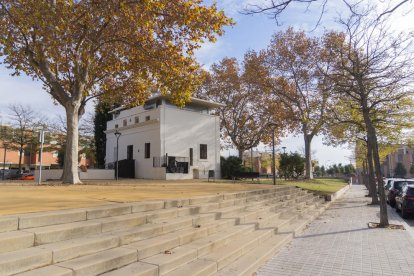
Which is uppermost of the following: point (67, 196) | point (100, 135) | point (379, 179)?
point (100, 135)

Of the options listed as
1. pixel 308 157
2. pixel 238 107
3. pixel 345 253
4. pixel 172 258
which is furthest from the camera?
pixel 238 107

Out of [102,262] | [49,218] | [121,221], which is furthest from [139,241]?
[49,218]

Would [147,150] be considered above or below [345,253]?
above

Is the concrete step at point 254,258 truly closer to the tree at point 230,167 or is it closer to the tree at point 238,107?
the tree at point 230,167

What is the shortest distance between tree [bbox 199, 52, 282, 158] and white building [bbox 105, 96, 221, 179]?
6446mm

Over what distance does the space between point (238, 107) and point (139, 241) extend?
35142 mm

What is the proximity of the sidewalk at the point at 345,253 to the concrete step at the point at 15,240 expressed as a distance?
3962 mm

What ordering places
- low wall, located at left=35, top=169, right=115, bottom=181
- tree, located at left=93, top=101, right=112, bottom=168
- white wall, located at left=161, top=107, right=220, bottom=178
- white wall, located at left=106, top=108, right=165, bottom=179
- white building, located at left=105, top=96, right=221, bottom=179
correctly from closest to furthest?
low wall, located at left=35, top=169, right=115, bottom=181
white building, located at left=105, top=96, right=221, bottom=179
white wall, located at left=106, top=108, right=165, bottom=179
white wall, located at left=161, top=107, right=220, bottom=178
tree, located at left=93, top=101, right=112, bottom=168

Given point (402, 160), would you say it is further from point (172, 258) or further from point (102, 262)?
point (102, 262)

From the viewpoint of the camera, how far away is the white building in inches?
1078

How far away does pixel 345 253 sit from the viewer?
7.35 m

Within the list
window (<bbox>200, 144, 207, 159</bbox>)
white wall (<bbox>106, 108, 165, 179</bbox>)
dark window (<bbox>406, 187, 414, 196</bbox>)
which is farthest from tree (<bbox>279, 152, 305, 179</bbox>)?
dark window (<bbox>406, 187, 414, 196</bbox>)

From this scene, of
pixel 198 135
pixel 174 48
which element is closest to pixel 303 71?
pixel 198 135

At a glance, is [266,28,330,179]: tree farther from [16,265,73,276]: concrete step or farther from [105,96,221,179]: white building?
[16,265,73,276]: concrete step
